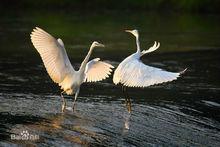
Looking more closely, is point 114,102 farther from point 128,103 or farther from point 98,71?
point 98,71

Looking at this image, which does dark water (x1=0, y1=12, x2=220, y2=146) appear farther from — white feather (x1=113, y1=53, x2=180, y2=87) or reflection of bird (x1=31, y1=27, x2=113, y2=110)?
white feather (x1=113, y1=53, x2=180, y2=87)

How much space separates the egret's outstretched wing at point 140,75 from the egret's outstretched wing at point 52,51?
117 cm

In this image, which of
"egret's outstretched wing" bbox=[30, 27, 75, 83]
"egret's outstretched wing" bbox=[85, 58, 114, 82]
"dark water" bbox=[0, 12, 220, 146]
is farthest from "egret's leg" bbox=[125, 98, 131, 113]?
"egret's outstretched wing" bbox=[30, 27, 75, 83]

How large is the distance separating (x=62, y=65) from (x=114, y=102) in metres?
1.97

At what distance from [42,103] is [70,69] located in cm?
112

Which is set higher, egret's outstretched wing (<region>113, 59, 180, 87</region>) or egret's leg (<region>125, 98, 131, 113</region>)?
egret's outstretched wing (<region>113, 59, 180, 87</region>)

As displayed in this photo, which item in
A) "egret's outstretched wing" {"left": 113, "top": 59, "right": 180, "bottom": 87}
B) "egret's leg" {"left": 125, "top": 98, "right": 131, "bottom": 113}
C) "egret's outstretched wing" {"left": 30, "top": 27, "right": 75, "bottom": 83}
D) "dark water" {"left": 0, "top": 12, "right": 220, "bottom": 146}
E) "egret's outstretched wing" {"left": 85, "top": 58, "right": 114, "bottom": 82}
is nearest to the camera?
"dark water" {"left": 0, "top": 12, "right": 220, "bottom": 146}

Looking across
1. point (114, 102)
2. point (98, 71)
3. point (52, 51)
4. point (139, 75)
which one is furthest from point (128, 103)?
point (52, 51)

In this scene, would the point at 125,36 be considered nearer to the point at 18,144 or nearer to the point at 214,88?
the point at 214,88

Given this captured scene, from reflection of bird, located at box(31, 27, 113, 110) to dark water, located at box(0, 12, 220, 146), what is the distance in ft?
2.00

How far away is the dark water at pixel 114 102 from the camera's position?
38.5 feet

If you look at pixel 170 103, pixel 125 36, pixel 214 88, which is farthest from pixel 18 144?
pixel 125 36

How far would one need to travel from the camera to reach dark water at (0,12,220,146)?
1173 cm

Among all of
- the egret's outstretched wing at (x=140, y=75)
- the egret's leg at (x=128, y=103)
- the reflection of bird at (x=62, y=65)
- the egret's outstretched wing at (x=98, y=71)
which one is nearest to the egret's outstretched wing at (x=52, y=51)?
the reflection of bird at (x=62, y=65)
